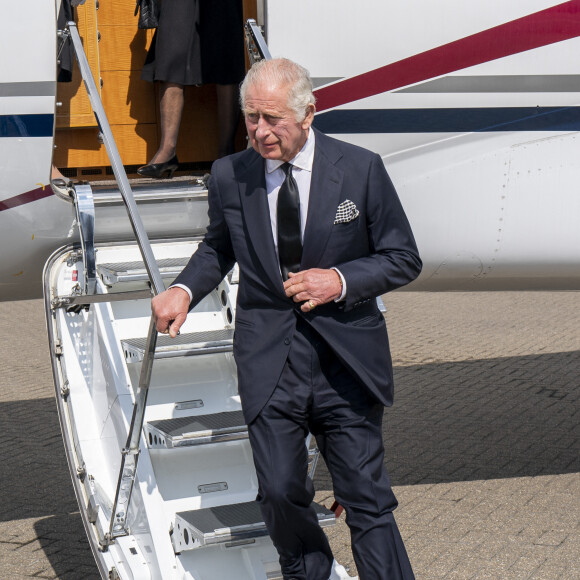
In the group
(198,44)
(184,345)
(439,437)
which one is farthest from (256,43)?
(439,437)

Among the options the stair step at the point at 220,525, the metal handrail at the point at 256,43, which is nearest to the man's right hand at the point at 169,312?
the stair step at the point at 220,525

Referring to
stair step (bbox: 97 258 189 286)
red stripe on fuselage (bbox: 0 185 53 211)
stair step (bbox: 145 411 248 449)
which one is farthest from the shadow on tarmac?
red stripe on fuselage (bbox: 0 185 53 211)

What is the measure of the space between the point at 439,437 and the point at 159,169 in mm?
2736

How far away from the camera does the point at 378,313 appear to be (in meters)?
3.18

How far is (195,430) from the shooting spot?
3512mm

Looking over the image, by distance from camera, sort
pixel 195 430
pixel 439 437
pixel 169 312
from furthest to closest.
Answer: pixel 439 437, pixel 195 430, pixel 169 312

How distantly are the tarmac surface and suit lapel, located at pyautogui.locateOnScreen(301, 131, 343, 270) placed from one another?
191 cm

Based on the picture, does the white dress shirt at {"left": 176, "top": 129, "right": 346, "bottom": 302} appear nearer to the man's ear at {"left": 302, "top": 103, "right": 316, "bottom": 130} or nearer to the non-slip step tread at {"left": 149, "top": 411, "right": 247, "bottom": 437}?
the man's ear at {"left": 302, "top": 103, "right": 316, "bottom": 130}

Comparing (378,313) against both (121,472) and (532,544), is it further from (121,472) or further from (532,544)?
(532,544)

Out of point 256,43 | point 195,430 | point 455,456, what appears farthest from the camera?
point 455,456

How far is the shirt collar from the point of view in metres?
3.05

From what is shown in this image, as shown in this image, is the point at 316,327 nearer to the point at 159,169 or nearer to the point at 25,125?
the point at 25,125

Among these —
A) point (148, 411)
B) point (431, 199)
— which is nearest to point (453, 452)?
point (431, 199)

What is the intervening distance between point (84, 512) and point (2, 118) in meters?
1.60
